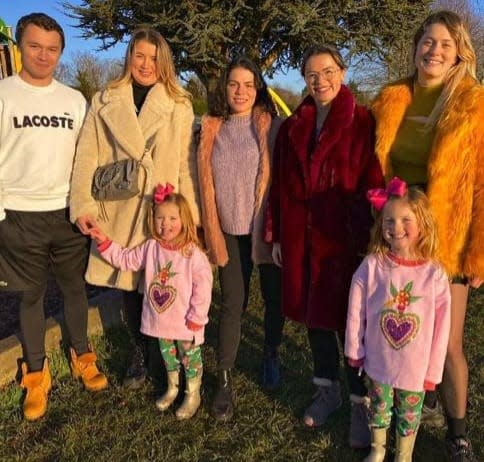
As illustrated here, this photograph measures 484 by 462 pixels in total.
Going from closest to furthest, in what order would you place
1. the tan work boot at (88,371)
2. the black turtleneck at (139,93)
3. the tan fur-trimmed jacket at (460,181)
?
the tan fur-trimmed jacket at (460,181) → the black turtleneck at (139,93) → the tan work boot at (88,371)

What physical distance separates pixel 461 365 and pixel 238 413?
4.34ft

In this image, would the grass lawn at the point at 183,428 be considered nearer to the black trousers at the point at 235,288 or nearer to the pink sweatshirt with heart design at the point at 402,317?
the black trousers at the point at 235,288

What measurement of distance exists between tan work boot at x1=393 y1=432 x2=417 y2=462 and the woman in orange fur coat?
243 mm

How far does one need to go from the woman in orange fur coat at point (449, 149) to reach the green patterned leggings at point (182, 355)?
139cm

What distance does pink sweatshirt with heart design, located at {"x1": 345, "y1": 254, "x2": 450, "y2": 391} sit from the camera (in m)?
2.42

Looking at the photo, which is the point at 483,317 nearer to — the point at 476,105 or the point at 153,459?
the point at 476,105

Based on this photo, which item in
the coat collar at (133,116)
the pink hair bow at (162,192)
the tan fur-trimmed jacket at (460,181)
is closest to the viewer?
the tan fur-trimmed jacket at (460,181)

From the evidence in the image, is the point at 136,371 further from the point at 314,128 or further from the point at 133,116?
the point at 314,128

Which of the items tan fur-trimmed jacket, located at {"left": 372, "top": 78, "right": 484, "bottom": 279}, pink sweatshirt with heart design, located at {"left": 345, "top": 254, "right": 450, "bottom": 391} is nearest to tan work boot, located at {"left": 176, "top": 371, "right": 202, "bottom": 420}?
pink sweatshirt with heart design, located at {"left": 345, "top": 254, "right": 450, "bottom": 391}

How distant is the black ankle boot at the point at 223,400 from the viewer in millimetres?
3115

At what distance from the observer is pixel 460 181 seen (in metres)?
2.41

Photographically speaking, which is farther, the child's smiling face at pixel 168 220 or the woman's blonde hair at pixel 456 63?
the child's smiling face at pixel 168 220

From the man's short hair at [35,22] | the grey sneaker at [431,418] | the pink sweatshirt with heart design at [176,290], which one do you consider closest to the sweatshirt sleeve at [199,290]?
the pink sweatshirt with heart design at [176,290]

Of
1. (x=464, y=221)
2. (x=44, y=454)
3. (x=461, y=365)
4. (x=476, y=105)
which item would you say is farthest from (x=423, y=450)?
(x=44, y=454)
